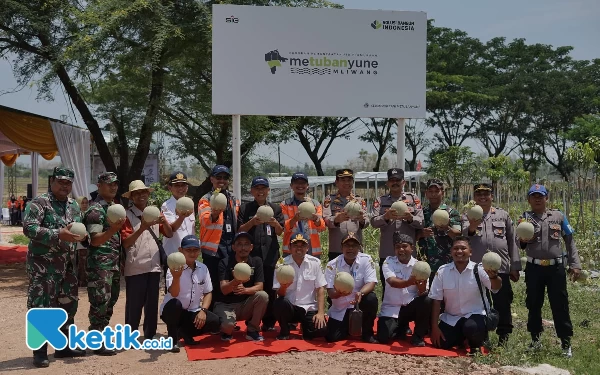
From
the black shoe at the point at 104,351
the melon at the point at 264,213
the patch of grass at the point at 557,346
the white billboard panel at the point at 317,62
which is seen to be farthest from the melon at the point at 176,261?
the white billboard panel at the point at 317,62

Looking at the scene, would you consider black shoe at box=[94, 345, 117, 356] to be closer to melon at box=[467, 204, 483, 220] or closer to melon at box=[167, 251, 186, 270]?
melon at box=[167, 251, 186, 270]

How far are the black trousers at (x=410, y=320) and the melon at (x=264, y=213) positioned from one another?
1.74m

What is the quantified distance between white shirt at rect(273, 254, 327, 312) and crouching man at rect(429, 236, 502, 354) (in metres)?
1.28

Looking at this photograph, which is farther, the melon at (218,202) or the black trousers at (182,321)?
the melon at (218,202)

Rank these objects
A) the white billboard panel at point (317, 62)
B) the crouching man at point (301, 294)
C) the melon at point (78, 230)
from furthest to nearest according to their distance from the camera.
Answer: the white billboard panel at point (317, 62), the crouching man at point (301, 294), the melon at point (78, 230)

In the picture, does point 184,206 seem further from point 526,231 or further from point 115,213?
point 526,231

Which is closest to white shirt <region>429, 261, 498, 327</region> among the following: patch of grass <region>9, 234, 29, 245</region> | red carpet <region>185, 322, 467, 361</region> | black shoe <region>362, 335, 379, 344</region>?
red carpet <region>185, 322, 467, 361</region>

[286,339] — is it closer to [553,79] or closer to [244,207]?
[244,207]

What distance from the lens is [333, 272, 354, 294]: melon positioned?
601 cm

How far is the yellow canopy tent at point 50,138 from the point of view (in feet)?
37.9

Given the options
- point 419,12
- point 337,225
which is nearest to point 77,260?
point 337,225

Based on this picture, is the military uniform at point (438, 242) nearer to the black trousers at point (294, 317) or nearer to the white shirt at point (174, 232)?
the black trousers at point (294, 317)

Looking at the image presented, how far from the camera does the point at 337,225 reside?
21.9 feet

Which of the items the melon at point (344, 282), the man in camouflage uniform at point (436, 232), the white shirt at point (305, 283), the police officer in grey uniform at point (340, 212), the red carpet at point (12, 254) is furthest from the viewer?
the red carpet at point (12, 254)
